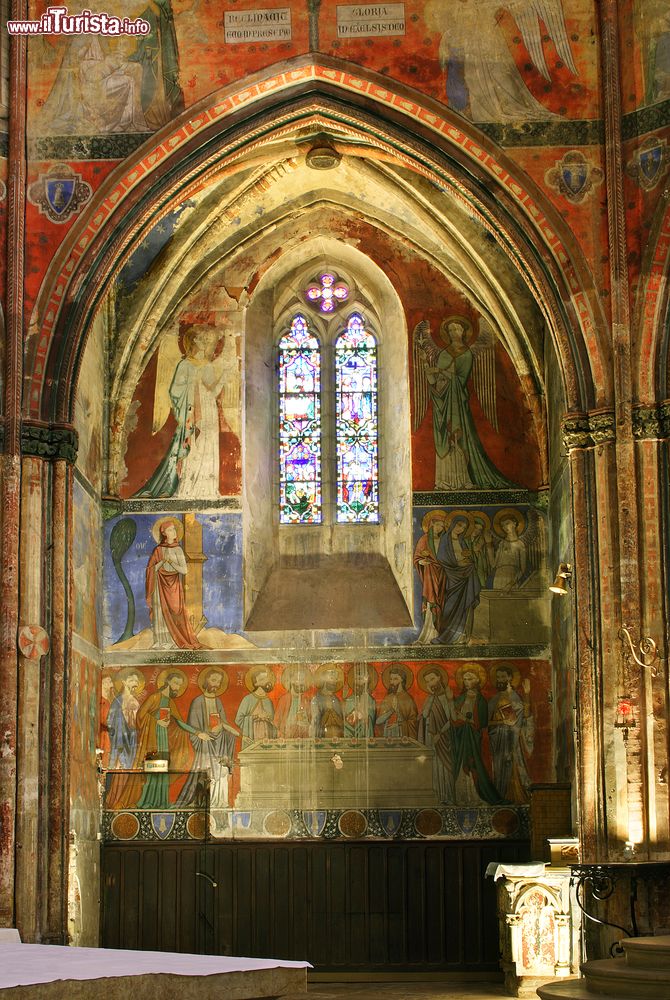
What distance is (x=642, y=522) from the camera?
16.9 metres

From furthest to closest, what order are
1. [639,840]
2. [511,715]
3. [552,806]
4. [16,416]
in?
[511,715] < [552,806] < [16,416] < [639,840]

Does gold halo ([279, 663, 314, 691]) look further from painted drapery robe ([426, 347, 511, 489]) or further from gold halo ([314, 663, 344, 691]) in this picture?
painted drapery robe ([426, 347, 511, 489])

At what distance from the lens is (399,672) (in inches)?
853

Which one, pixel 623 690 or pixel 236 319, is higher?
pixel 236 319

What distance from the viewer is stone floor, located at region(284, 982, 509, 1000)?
18.2 meters

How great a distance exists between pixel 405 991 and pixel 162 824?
4.09 meters

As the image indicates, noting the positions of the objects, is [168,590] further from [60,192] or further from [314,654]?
[60,192]

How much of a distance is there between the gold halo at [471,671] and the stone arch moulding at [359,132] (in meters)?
5.28

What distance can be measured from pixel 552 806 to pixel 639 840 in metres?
3.69

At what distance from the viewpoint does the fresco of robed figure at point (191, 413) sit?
22.4 m

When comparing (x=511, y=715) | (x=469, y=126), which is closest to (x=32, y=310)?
(x=469, y=126)

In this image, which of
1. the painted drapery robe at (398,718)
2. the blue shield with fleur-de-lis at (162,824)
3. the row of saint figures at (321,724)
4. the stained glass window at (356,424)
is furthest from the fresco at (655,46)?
the blue shield with fleur-de-lis at (162,824)

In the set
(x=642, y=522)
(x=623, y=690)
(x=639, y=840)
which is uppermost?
(x=642, y=522)

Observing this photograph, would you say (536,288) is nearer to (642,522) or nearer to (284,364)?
(642,522)
